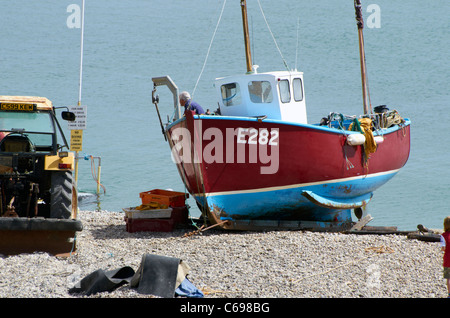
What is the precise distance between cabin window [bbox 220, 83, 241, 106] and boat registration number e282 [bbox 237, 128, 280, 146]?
1.78 metres

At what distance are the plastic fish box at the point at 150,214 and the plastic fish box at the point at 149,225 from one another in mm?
61

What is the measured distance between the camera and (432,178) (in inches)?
1072

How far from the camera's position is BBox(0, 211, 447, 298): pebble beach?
732 cm

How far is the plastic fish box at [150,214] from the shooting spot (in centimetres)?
1138

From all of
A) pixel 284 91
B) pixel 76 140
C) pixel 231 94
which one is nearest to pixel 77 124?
pixel 76 140

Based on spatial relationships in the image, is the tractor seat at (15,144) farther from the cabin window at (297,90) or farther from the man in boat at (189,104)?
the cabin window at (297,90)

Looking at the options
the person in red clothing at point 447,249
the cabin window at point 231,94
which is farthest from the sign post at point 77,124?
the person in red clothing at point 447,249

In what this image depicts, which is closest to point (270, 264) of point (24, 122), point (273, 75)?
point (24, 122)

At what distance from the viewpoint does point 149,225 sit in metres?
11.4

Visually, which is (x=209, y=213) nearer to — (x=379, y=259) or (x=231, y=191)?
(x=231, y=191)

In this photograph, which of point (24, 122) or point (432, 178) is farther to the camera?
point (432, 178)
